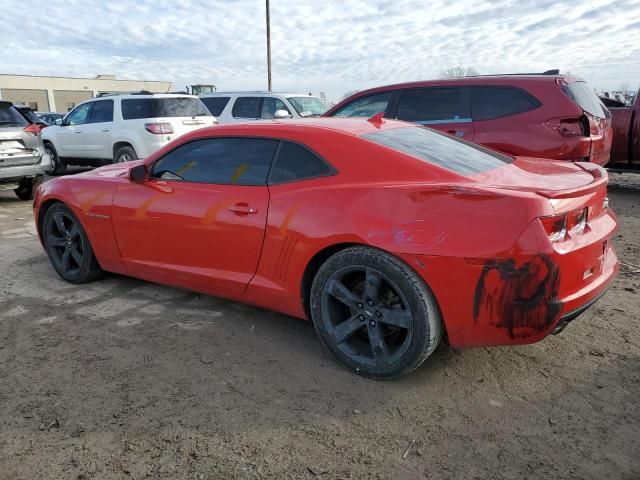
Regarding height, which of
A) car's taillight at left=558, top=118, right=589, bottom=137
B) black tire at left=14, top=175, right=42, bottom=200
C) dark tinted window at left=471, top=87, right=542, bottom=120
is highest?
dark tinted window at left=471, top=87, right=542, bottom=120

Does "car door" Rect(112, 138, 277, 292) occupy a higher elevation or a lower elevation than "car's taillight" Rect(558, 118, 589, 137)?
lower

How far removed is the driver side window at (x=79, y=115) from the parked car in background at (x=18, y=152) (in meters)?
2.44

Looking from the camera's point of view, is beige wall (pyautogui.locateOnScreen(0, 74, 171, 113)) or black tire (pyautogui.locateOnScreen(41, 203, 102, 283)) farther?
beige wall (pyautogui.locateOnScreen(0, 74, 171, 113))

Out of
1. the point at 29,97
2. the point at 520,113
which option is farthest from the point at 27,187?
the point at 29,97

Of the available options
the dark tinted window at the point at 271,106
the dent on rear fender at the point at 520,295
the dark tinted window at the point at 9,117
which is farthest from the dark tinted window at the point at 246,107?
the dent on rear fender at the point at 520,295

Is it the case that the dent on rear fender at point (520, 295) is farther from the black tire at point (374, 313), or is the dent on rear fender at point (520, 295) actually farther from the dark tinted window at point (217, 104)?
the dark tinted window at point (217, 104)

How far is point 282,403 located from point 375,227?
1.03m

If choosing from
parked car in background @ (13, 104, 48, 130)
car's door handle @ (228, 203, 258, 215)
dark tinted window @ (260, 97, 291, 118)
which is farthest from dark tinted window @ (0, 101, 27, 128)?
car's door handle @ (228, 203, 258, 215)

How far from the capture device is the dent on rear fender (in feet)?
8.00

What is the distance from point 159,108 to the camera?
980 centimetres

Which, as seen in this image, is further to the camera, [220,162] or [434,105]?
[434,105]

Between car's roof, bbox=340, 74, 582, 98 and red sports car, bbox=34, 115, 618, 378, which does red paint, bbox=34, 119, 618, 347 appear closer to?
red sports car, bbox=34, 115, 618, 378

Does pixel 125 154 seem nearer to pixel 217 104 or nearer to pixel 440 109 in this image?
pixel 217 104

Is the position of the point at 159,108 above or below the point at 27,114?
above
